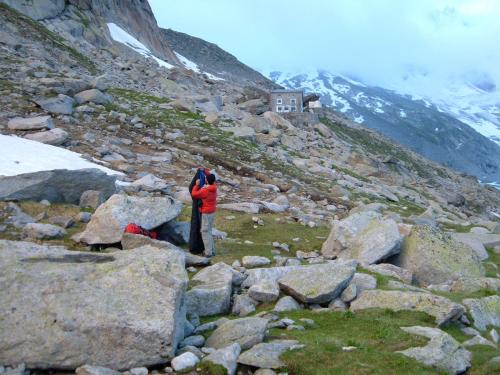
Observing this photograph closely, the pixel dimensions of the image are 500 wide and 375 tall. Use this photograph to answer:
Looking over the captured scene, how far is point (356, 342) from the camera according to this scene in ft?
31.9

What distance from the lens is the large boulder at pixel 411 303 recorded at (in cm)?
1211

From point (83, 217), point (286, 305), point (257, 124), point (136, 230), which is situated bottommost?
point (83, 217)

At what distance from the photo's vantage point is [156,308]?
8766 mm

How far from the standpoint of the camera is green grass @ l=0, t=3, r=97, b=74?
5788 cm

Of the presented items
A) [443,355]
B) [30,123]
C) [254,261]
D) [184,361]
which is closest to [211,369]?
[184,361]

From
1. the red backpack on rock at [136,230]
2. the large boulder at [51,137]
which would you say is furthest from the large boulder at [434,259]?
the large boulder at [51,137]

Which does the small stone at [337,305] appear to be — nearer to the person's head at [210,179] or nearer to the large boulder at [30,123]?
the person's head at [210,179]

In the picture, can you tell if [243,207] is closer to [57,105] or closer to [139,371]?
[57,105]

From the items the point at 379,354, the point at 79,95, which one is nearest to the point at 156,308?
the point at 379,354

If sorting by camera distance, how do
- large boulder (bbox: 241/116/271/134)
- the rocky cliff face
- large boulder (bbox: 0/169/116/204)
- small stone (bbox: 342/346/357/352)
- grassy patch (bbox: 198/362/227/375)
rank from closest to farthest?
grassy patch (bbox: 198/362/227/375) < small stone (bbox: 342/346/357/352) < large boulder (bbox: 0/169/116/204) < large boulder (bbox: 241/116/271/134) < the rocky cliff face

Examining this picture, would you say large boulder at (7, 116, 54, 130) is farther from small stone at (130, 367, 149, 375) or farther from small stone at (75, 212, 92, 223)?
small stone at (130, 367, 149, 375)

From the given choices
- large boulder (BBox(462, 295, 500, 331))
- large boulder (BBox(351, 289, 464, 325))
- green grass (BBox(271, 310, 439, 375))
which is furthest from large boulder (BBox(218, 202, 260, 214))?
green grass (BBox(271, 310, 439, 375))

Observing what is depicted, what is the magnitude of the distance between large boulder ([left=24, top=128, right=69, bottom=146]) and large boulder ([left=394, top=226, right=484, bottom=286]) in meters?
18.2

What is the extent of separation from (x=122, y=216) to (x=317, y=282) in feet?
21.2
